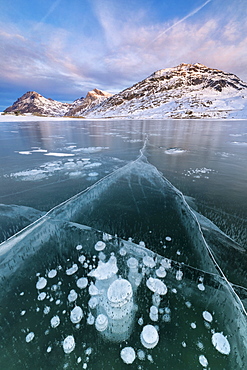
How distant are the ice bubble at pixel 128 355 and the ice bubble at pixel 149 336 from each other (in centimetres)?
14

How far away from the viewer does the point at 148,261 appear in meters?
2.58

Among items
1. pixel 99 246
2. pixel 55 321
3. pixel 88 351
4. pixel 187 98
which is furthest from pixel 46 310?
pixel 187 98

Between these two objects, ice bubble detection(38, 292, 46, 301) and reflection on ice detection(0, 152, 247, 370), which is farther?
ice bubble detection(38, 292, 46, 301)

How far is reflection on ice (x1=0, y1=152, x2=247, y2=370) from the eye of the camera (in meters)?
1.62

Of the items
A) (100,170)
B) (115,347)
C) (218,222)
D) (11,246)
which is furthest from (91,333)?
(100,170)

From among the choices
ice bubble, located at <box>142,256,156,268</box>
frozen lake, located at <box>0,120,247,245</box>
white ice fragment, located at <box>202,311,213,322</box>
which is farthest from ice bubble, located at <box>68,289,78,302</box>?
frozen lake, located at <box>0,120,247,245</box>

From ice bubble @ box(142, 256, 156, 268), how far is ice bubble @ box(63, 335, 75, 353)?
1.32 metres

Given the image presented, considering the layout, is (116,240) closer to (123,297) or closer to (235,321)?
(123,297)

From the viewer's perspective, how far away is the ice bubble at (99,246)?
285 centimetres

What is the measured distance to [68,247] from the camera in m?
2.92

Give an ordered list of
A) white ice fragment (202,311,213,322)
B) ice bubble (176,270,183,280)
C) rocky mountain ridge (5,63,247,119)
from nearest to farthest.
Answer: white ice fragment (202,311,213,322) → ice bubble (176,270,183,280) → rocky mountain ridge (5,63,247,119)

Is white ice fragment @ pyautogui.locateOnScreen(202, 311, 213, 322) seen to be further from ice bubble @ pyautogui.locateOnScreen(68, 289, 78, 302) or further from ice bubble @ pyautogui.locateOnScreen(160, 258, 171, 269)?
ice bubble @ pyautogui.locateOnScreen(68, 289, 78, 302)

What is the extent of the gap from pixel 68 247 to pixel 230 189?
4.91m

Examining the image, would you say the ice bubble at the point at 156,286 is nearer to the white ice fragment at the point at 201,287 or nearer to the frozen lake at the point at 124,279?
the frozen lake at the point at 124,279
